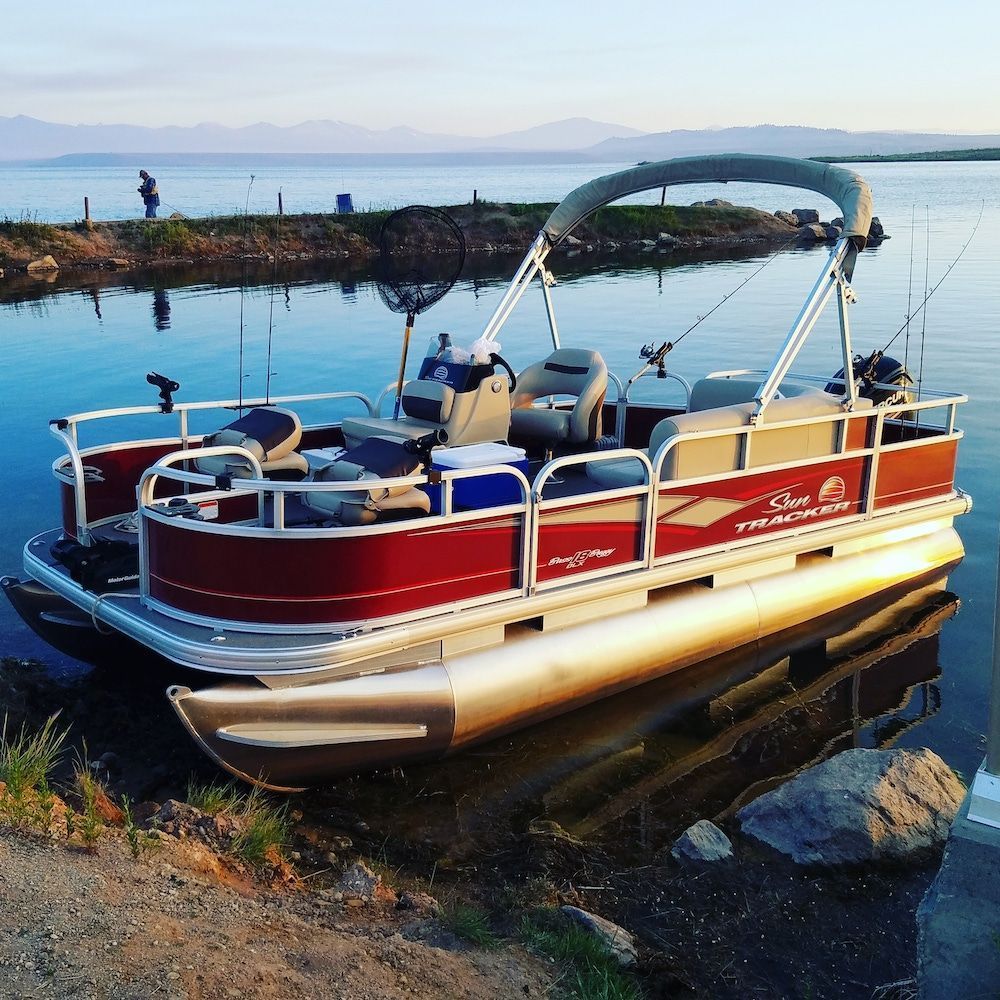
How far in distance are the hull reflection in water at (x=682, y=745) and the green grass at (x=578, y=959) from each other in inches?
48.6

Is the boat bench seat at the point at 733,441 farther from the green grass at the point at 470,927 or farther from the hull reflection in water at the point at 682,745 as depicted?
the green grass at the point at 470,927

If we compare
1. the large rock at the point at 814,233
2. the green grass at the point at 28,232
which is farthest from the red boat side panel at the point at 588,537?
the large rock at the point at 814,233

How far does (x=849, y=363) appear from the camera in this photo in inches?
346

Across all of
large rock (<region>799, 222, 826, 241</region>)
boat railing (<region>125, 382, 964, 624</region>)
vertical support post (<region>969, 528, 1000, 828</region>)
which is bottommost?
vertical support post (<region>969, 528, 1000, 828</region>)

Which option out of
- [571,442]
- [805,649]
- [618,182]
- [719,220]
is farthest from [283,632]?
[719,220]

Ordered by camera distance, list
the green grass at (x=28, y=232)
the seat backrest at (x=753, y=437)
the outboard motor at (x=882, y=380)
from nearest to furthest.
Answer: the seat backrest at (x=753, y=437)
the outboard motor at (x=882, y=380)
the green grass at (x=28, y=232)

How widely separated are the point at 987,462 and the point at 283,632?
35.1 ft

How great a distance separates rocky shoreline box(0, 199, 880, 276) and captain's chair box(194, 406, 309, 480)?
75.8 feet

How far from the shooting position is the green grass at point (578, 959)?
4402 millimetres

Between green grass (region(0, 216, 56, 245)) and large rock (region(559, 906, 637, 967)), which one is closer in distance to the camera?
large rock (region(559, 906, 637, 967))

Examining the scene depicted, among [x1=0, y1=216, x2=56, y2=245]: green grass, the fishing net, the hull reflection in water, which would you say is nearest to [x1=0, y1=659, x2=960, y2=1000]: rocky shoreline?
the hull reflection in water

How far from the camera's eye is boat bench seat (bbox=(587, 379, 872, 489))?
7984 millimetres

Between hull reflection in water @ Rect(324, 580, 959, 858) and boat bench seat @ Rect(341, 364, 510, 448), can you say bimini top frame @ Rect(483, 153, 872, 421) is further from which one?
hull reflection in water @ Rect(324, 580, 959, 858)

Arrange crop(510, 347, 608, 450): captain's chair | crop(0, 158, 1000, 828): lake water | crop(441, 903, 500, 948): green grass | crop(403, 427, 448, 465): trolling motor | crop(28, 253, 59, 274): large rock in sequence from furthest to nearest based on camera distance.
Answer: crop(28, 253, 59, 274): large rock → crop(0, 158, 1000, 828): lake water → crop(510, 347, 608, 450): captain's chair → crop(403, 427, 448, 465): trolling motor → crop(441, 903, 500, 948): green grass
